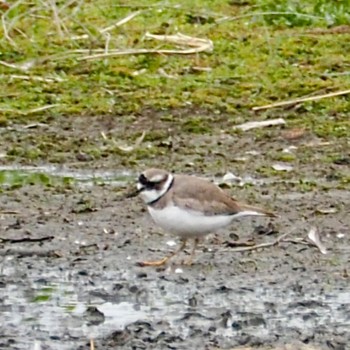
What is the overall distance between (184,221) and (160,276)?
0.44 meters

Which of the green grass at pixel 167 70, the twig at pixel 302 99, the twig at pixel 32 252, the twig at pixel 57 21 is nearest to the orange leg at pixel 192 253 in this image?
the twig at pixel 32 252

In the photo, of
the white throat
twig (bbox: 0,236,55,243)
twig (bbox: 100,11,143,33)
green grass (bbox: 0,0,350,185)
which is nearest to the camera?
the white throat

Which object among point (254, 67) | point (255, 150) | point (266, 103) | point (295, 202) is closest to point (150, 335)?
point (295, 202)

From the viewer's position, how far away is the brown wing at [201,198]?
8281 millimetres

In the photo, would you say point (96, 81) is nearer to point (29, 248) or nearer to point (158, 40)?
point (158, 40)

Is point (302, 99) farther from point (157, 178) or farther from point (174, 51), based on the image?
point (157, 178)

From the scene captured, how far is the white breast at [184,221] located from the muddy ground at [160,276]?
7.2 inches

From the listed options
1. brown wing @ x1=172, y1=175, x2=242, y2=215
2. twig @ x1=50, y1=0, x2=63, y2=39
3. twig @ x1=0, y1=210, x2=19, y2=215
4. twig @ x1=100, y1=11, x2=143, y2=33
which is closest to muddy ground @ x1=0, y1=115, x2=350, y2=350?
twig @ x1=0, y1=210, x2=19, y2=215

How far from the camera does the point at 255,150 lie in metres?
10.9

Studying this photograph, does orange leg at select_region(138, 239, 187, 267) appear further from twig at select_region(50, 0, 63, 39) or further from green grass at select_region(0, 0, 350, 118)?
twig at select_region(50, 0, 63, 39)

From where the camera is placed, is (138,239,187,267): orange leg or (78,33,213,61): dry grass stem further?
(78,33,213,61): dry grass stem

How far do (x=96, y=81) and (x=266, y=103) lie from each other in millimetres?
1548

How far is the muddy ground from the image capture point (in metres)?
6.62

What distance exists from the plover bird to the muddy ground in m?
0.18
